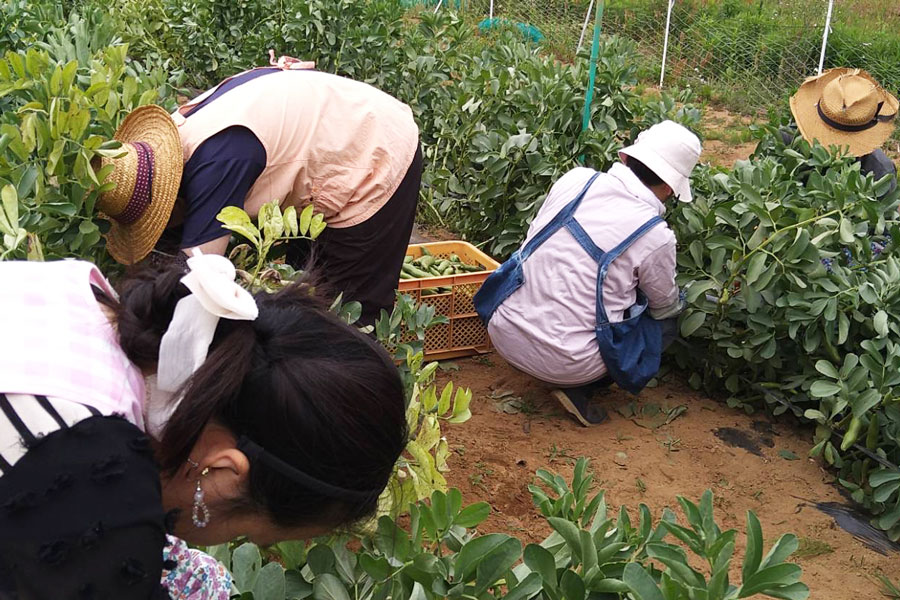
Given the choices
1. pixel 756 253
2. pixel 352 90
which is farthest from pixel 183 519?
pixel 756 253

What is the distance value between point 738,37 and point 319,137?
8.24 meters

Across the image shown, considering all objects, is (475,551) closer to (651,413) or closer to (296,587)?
(296,587)

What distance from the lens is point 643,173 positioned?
332cm

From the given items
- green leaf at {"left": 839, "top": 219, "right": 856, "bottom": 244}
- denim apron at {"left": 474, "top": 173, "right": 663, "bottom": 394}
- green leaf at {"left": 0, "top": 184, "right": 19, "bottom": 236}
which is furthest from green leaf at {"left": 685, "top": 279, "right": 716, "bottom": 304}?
green leaf at {"left": 0, "top": 184, "right": 19, "bottom": 236}

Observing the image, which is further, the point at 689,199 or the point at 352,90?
the point at 689,199

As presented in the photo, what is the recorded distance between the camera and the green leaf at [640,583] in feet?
3.73

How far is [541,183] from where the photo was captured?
166 inches

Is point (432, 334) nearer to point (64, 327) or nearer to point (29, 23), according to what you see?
point (29, 23)

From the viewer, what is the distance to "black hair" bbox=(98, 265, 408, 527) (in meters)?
1.14

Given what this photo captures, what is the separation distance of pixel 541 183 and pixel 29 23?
91.6 inches

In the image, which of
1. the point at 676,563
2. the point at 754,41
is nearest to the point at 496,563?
the point at 676,563

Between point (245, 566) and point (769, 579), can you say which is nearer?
point (769, 579)

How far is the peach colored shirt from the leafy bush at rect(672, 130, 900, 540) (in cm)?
132

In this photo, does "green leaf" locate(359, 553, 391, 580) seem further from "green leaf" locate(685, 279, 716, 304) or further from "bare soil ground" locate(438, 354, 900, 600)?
"green leaf" locate(685, 279, 716, 304)
